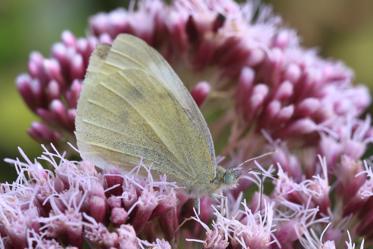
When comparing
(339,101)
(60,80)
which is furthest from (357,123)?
(60,80)

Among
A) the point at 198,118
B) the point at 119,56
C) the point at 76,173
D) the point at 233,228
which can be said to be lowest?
the point at 233,228

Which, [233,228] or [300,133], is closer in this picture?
[233,228]

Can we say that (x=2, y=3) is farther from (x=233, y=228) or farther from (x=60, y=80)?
(x=233, y=228)

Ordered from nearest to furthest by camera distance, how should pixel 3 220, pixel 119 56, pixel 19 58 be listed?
pixel 3 220 < pixel 119 56 < pixel 19 58

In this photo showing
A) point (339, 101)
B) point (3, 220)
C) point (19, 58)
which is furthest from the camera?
point (19, 58)

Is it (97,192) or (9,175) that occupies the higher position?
(97,192)
